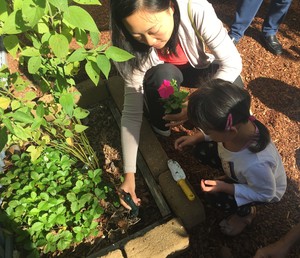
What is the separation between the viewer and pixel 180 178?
1935 millimetres

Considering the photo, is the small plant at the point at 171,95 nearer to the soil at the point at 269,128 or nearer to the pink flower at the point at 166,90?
the pink flower at the point at 166,90

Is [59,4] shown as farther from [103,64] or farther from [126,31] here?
[126,31]

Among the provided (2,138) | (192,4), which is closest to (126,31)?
(192,4)

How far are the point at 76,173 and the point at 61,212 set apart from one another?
0.94ft

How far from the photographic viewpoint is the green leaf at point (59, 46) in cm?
111

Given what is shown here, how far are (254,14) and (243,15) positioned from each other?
0.40 ft

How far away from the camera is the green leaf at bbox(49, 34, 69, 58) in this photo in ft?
3.65

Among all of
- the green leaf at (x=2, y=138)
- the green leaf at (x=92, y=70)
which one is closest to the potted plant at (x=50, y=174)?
the green leaf at (x=2, y=138)

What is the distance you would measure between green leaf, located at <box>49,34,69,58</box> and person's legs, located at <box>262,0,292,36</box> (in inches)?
89.0

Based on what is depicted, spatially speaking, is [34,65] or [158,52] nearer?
[34,65]

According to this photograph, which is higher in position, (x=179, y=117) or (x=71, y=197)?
(x=179, y=117)

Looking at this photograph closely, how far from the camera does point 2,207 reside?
197 cm

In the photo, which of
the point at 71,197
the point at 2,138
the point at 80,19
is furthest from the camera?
the point at 71,197

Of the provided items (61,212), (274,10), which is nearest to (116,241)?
(61,212)
